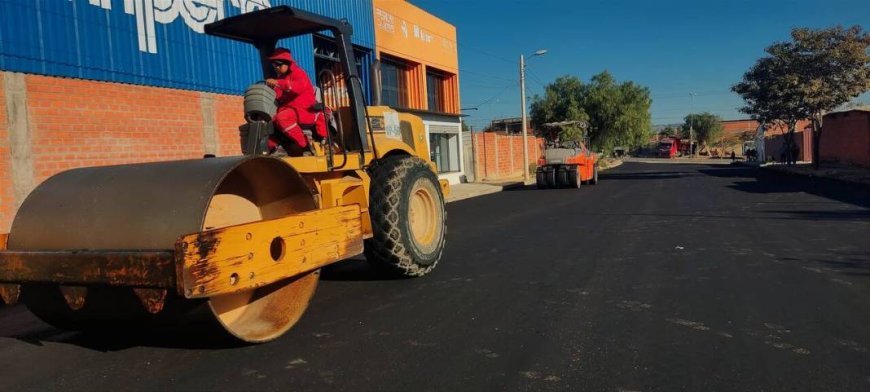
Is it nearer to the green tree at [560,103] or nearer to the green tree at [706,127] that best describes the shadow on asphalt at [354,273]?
the green tree at [560,103]

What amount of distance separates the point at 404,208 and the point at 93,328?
273 cm

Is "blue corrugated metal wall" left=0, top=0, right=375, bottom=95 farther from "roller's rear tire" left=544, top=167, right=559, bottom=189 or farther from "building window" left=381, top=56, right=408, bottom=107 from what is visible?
"roller's rear tire" left=544, top=167, right=559, bottom=189

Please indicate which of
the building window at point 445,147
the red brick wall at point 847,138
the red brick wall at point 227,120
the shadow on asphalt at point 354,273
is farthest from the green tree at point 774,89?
the shadow on asphalt at point 354,273

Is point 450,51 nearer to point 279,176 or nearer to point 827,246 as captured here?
point 827,246

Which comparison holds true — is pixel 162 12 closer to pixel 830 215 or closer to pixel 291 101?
pixel 291 101

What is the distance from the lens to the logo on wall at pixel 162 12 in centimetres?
1189

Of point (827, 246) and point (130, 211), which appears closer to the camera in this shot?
point (130, 211)

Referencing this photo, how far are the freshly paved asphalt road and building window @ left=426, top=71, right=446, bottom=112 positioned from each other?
20159 millimetres

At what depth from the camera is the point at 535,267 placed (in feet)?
22.1

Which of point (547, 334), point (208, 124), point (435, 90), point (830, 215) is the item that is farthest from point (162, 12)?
point (435, 90)

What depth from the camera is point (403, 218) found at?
5664mm

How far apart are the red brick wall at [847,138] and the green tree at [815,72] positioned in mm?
1838

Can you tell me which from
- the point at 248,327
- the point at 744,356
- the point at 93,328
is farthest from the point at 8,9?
the point at 744,356

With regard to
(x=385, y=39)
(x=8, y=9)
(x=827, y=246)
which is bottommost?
(x=827, y=246)
